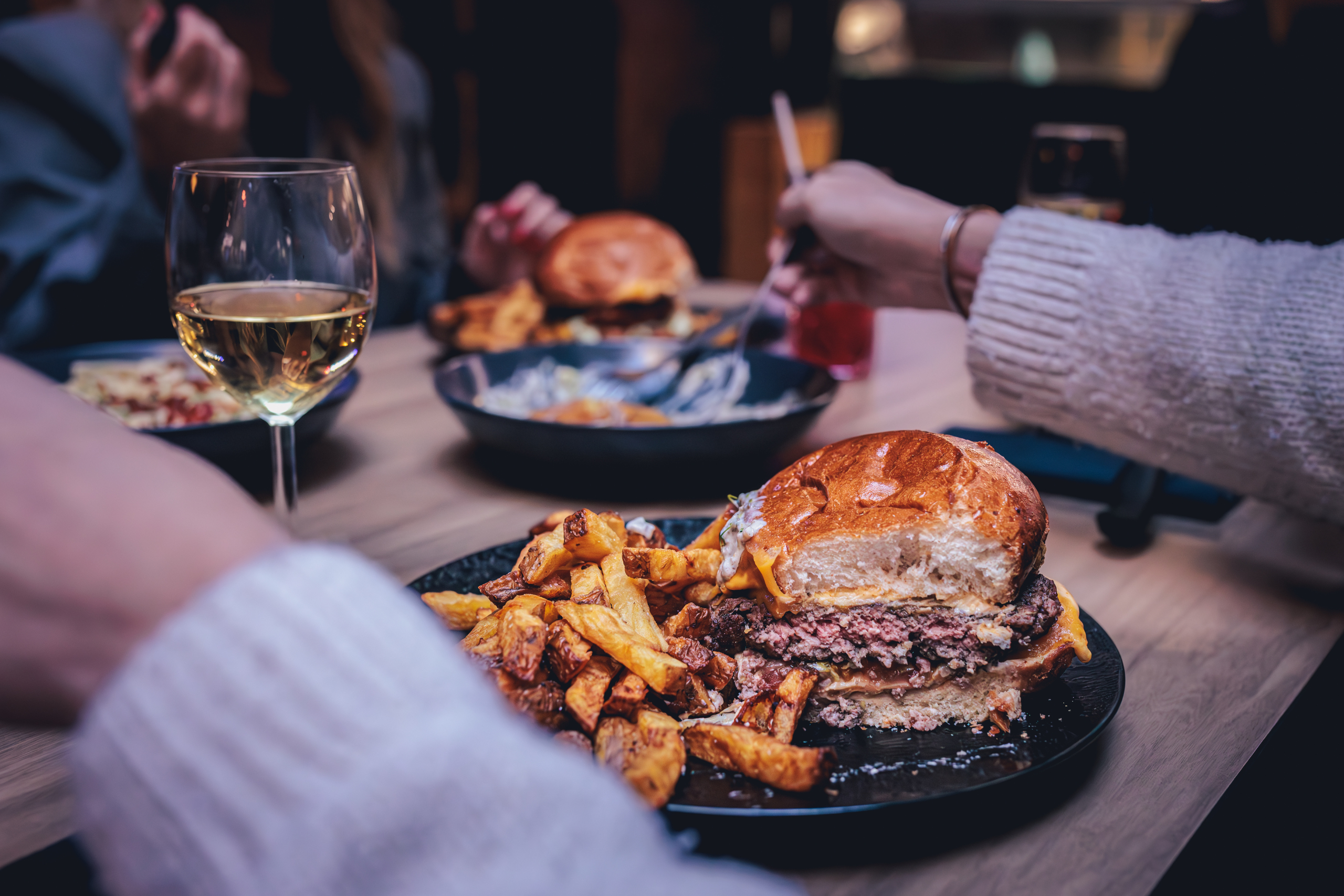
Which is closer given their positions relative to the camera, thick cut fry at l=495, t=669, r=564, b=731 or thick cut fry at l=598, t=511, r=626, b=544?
thick cut fry at l=495, t=669, r=564, b=731

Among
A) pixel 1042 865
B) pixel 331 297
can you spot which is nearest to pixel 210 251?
pixel 331 297

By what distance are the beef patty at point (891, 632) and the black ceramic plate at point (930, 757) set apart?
6cm

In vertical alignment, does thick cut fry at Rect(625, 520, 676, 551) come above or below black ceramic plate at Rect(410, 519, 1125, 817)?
above

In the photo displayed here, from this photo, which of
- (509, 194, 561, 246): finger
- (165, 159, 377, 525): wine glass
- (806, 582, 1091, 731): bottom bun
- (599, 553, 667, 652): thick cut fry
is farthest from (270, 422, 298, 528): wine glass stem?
(509, 194, 561, 246): finger

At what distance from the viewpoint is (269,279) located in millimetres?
1064

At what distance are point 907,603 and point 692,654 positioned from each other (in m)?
0.20

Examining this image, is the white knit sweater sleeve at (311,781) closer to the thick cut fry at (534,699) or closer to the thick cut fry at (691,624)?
the thick cut fry at (534,699)

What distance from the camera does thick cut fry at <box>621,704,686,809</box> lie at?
69 cm

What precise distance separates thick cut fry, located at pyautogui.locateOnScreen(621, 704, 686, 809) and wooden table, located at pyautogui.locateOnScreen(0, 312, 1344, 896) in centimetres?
12

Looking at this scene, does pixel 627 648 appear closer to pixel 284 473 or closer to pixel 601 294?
pixel 284 473

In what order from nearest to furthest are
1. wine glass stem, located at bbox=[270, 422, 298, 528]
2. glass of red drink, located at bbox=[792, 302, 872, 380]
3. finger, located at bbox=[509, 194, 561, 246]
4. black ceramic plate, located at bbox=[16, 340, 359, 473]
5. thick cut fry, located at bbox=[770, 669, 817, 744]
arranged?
thick cut fry, located at bbox=[770, 669, 817, 744], wine glass stem, located at bbox=[270, 422, 298, 528], black ceramic plate, located at bbox=[16, 340, 359, 473], glass of red drink, located at bbox=[792, 302, 872, 380], finger, located at bbox=[509, 194, 561, 246]

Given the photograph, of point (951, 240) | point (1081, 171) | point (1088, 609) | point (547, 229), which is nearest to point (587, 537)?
point (1088, 609)

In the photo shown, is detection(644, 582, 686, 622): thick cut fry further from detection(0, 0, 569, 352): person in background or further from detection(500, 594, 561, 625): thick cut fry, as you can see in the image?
detection(0, 0, 569, 352): person in background

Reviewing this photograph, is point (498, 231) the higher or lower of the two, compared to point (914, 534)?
lower
